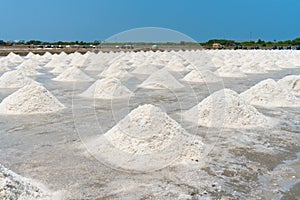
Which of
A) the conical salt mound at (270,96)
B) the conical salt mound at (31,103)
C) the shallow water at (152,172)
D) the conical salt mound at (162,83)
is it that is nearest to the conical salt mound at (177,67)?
the conical salt mound at (162,83)

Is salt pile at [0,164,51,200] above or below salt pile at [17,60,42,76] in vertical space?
below

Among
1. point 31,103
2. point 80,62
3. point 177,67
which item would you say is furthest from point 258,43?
point 31,103

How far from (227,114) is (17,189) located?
379cm

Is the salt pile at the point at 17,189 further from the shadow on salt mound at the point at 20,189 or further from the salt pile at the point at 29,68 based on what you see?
the salt pile at the point at 29,68

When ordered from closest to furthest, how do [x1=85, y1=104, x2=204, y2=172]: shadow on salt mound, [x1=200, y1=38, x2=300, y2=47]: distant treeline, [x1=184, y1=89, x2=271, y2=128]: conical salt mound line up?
[x1=85, y1=104, x2=204, y2=172]: shadow on salt mound < [x1=184, y1=89, x2=271, y2=128]: conical salt mound < [x1=200, y1=38, x2=300, y2=47]: distant treeline

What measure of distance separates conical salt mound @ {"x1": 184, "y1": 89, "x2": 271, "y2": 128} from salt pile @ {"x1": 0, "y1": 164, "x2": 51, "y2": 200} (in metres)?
3.24

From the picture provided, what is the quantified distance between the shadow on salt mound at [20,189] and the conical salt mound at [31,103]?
3.39 meters

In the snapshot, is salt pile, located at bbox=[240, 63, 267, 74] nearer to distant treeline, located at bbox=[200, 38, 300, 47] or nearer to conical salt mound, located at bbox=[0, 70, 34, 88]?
conical salt mound, located at bbox=[0, 70, 34, 88]

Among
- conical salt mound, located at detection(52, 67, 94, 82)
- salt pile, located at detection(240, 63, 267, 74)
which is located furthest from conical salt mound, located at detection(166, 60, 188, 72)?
conical salt mound, located at detection(52, 67, 94, 82)

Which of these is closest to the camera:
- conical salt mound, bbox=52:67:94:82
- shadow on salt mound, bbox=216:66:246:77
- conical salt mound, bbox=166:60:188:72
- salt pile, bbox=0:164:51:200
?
salt pile, bbox=0:164:51:200

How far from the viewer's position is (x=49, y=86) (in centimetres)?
1009

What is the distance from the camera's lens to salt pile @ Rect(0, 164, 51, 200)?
2.73 meters

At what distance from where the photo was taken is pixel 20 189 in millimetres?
2889

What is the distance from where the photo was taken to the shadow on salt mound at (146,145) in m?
3.96
